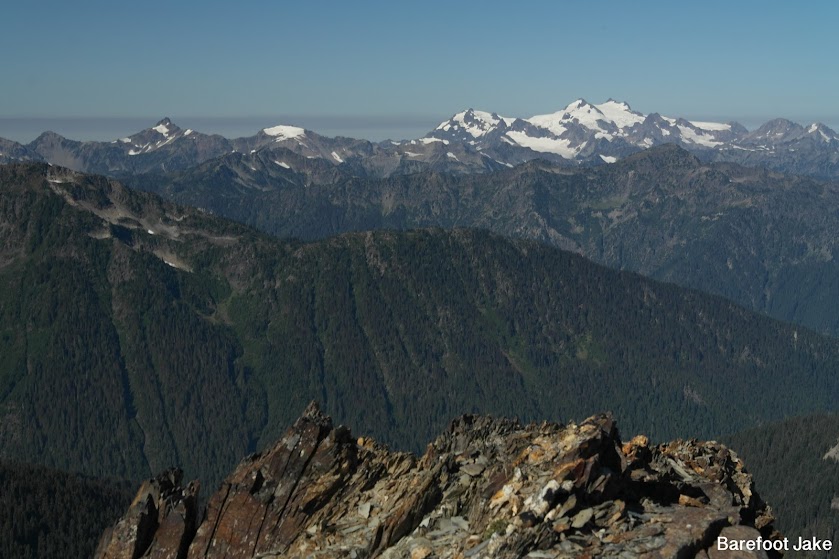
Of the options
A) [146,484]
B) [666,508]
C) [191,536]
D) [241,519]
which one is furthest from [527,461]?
[146,484]

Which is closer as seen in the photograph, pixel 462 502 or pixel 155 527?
pixel 462 502

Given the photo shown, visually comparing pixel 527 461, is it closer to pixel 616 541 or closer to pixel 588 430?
pixel 588 430

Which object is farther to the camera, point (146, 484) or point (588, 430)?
point (146, 484)

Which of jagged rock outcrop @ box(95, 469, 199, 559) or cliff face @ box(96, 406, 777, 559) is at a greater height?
cliff face @ box(96, 406, 777, 559)

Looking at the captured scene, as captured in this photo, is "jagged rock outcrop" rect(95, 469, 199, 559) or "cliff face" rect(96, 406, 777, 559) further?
"jagged rock outcrop" rect(95, 469, 199, 559)

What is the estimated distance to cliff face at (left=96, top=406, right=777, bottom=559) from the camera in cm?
4266

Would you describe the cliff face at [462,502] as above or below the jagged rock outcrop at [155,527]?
above

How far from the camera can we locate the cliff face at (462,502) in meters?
42.7

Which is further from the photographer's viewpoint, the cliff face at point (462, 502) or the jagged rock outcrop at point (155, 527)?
the jagged rock outcrop at point (155, 527)

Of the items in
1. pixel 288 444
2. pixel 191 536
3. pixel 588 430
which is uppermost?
pixel 588 430

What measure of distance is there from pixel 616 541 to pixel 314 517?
1737cm

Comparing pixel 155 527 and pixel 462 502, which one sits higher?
pixel 462 502

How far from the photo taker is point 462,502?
48.4 meters

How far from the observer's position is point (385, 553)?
150 ft
